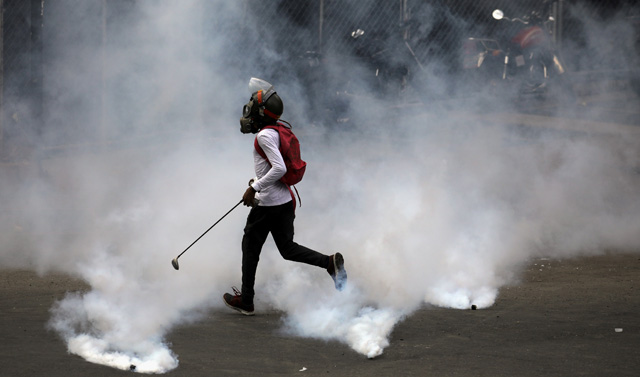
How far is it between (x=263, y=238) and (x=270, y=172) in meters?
0.43

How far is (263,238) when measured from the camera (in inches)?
160

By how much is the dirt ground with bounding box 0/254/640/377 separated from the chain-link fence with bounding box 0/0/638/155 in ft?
9.35

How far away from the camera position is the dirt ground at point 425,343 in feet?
10.4

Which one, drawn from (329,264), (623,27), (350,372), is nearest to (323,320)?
(329,264)

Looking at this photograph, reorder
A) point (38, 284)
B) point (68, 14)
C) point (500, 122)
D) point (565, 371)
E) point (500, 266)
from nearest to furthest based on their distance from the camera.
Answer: point (565, 371), point (38, 284), point (500, 266), point (68, 14), point (500, 122)

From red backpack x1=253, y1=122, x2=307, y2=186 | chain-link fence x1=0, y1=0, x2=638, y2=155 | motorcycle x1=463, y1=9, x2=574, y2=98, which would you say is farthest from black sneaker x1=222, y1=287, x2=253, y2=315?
motorcycle x1=463, y1=9, x2=574, y2=98

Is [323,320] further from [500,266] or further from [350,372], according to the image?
[500,266]

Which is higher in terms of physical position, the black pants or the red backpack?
the red backpack

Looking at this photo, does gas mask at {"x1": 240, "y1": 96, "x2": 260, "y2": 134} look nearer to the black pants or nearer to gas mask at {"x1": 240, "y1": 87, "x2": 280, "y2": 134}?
gas mask at {"x1": 240, "y1": 87, "x2": 280, "y2": 134}

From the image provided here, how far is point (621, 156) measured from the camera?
25.5 ft

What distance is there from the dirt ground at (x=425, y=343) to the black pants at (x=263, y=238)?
0.24m

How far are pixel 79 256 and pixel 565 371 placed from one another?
353cm

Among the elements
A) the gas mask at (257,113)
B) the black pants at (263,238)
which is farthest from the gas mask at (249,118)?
the black pants at (263,238)

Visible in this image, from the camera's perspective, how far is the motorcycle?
9.51 metres
